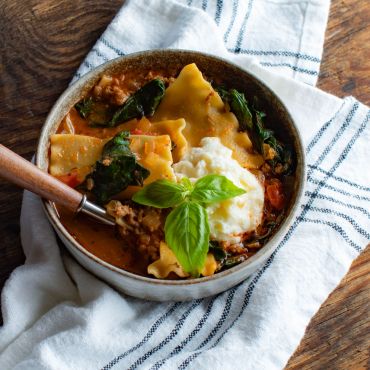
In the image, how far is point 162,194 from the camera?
3.57 m

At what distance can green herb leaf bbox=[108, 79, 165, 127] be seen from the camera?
160 inches

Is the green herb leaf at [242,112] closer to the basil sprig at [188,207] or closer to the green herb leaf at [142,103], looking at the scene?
the green herb leaf at [142,103]

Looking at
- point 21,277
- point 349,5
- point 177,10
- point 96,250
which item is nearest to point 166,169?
point 96,250

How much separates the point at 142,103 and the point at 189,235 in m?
0.98

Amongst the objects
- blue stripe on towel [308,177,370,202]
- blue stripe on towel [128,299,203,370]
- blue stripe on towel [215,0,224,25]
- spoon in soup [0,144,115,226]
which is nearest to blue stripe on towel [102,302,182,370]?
blue stripe on towel [128,299,203,370]

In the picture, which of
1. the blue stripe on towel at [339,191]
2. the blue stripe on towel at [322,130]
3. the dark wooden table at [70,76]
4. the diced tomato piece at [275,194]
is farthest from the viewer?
the blue stripe on towel at [322,130]

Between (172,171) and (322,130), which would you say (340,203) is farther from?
(172,171)

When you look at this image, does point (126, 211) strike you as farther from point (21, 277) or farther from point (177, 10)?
point (177, 10)

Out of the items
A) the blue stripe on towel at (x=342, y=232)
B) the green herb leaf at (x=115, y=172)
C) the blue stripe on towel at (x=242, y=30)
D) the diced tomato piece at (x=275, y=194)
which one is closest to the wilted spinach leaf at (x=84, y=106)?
the green herb leaf at (x=115, y=172)

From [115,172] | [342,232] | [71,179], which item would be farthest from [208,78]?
[342,232]

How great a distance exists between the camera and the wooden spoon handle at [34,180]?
135 inches

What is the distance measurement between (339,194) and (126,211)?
1405 mm

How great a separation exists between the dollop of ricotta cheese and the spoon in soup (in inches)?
19.1

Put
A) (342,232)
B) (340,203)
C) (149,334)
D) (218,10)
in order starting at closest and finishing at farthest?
(149,334) < (342,232) < (340,203) < (218,10)
